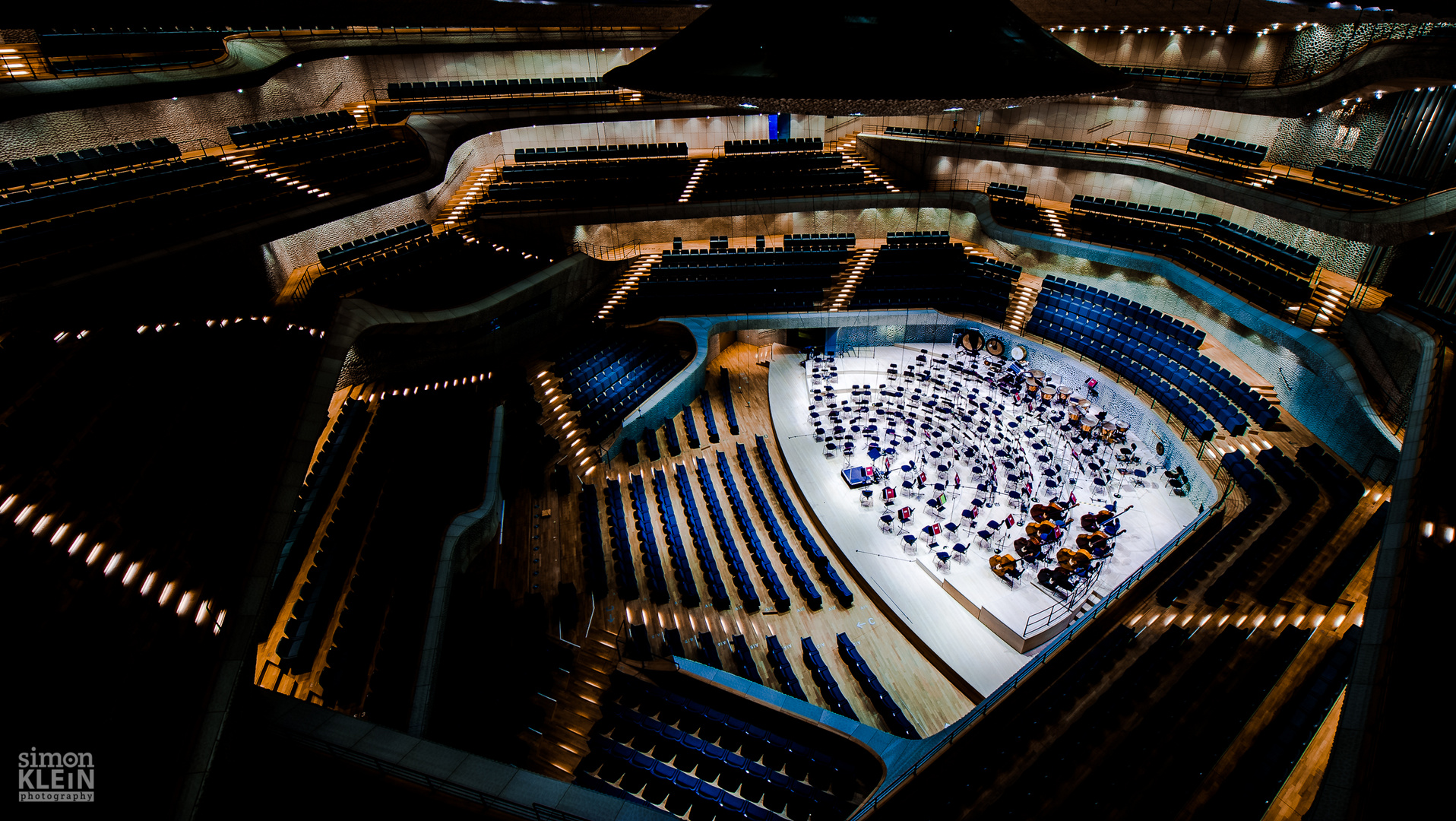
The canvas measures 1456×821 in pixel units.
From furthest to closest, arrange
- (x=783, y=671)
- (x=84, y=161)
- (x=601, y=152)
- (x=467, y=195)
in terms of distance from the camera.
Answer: (x=601, y=152), (x=467, y=195), (x=84, y=161), (x=783, y=671)

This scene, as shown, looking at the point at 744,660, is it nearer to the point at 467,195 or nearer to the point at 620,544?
the point at 620,544

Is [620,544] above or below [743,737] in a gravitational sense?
above

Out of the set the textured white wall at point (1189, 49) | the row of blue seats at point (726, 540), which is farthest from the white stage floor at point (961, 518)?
the textured white wall at point (1189, 49)

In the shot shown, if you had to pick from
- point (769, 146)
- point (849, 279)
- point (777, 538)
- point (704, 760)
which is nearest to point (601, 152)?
point (769, 146)

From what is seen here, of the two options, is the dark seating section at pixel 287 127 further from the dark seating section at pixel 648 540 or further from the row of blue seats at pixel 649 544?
the row of blue seats at pixel 649 544

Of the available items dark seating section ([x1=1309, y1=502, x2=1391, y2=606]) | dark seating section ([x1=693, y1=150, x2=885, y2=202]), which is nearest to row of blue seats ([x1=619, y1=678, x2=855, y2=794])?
dark seating section ([x1=1309, y1=502, x2=1391, y2=606])

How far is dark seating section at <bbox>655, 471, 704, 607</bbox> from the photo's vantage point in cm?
1084

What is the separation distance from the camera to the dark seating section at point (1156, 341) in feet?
43.4

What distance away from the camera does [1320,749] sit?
6.33 meters

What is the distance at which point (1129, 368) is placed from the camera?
15.1 m

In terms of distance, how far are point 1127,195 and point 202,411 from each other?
22.2 metres

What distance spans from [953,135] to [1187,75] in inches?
249

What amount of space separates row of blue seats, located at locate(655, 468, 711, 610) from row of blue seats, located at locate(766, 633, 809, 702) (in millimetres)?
1219

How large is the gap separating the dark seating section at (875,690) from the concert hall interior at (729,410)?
2.9 inches
